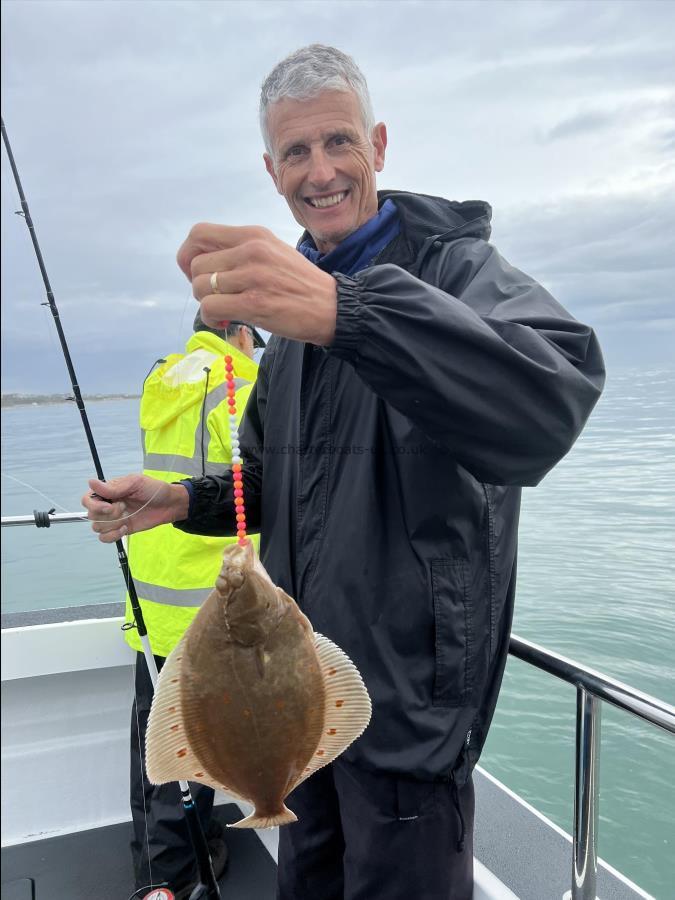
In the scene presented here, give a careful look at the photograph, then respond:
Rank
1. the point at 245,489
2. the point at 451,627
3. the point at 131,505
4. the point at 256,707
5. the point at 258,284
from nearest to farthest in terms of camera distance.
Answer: the point at 258,284 < the point at 256,707 < the point at 451,627 < the point at 131,505 < the point at 245,489

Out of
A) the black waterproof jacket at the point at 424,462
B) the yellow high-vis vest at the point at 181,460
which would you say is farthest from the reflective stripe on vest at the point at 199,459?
the black waterproof jacket at the point at 424,462

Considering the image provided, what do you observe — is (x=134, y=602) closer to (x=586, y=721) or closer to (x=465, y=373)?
(x=586, y=721)

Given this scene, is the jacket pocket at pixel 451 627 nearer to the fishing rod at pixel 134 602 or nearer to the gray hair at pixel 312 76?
the gray hair at pixel 312 76

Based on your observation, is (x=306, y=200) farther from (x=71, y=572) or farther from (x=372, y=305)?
(x=71, y=572)

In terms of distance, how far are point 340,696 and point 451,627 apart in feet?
1.04

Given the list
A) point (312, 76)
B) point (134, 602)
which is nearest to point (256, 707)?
point (312, 76)

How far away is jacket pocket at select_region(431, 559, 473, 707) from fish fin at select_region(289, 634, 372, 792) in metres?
0.25

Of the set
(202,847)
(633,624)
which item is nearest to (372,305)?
(202,847)

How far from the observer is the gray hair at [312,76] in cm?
169

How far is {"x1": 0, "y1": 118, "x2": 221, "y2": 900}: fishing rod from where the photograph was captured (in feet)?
8.41

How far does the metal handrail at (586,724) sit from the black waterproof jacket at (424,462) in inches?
7.2

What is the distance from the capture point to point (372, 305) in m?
1.22

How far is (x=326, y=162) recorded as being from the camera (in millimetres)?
1760

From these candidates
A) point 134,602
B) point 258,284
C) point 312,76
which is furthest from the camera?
point 134,602
